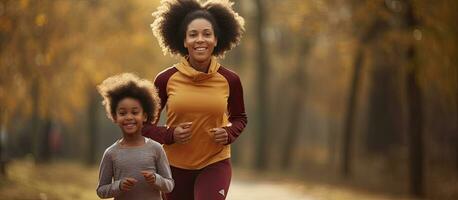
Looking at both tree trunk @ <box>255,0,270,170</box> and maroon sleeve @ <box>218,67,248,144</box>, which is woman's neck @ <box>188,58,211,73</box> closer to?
maroon sleeve @ <box>218,67,248,144</box>

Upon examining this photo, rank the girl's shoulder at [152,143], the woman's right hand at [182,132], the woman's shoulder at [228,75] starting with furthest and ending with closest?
1. the woman's shoulder at [228,75]
2. the woman's right hand at [182,132]
3. the girl's shoulder at [152,143]

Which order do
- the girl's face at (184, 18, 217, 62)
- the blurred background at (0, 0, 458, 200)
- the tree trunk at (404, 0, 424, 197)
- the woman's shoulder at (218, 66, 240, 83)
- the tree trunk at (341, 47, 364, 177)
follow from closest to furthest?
the girl's face at (184, 18, 217, 62) < the woman's shoulder at (218, 66, 240, 83) < the blurred background at (0, 0, 458, 200) < the tree trunk at (404, 0, 424, 197) < the tree trunk at (341, 47, 364, 177)

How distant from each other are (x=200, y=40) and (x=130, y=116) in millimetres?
1048

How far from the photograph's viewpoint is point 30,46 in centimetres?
1739

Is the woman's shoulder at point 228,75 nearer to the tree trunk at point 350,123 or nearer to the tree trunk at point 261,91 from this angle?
the tree trunk at point 350,123

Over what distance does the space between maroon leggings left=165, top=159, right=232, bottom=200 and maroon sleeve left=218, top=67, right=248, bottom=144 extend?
0.25 m

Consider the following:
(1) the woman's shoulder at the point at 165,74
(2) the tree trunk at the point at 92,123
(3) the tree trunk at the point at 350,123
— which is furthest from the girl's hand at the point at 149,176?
(2) the tree trunk at the point at 92,123

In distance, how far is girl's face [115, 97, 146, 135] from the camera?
5.02m

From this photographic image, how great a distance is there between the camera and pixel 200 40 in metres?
5.83

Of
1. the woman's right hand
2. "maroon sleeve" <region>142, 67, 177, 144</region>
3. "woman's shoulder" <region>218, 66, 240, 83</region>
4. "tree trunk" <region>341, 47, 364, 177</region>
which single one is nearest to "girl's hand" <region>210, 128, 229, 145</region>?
the woman's right hand

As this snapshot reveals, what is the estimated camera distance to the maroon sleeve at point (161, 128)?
221 inches

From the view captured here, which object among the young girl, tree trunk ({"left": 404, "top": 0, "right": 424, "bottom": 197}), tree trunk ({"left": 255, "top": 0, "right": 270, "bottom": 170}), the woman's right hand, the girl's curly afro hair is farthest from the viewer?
tree trunk ({"left": 255, "top": 0, "right": 270, "bottom": 170})

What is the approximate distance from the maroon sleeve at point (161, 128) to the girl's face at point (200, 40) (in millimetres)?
233

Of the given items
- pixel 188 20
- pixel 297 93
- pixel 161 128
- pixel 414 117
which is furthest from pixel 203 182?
pixel 297 93
